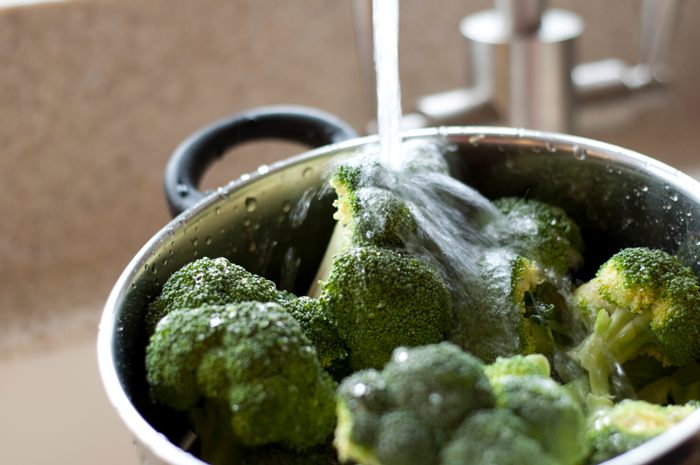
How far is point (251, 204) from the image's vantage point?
27.6 inches

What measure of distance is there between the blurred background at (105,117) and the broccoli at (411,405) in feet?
2.39

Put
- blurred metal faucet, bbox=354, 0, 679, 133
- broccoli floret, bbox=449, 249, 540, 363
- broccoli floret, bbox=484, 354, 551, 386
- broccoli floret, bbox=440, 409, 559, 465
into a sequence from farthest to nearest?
blurred metal faucet, bbox=354, 0, 679, 133, broccoli floret, bbox=449, 249, 540, 363, broccoli floret, bbox=484, 354, 551, 386, broccoli floret, bbox=440, 409, 559, 465

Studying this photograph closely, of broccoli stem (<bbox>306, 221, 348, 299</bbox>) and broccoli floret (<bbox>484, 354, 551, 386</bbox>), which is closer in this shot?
broccoli floret (<bbox>484, 354, 551, 386</bbox>)

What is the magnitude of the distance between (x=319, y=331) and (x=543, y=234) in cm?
27

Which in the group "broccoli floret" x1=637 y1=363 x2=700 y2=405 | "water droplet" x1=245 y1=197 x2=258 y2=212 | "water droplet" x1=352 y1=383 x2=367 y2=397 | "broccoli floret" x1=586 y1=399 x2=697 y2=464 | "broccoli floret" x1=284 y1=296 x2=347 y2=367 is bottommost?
"broccoli floret" x1=637 y1=363 x2=700 y2=405

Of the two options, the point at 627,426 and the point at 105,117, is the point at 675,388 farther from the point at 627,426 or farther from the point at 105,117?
the point at 105,117

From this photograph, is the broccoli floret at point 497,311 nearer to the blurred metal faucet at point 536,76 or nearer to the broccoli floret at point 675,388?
the broccoli floret at point 675,388

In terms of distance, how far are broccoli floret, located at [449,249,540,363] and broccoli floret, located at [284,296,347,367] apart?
114 millimetres

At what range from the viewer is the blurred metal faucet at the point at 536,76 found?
3.26 ft

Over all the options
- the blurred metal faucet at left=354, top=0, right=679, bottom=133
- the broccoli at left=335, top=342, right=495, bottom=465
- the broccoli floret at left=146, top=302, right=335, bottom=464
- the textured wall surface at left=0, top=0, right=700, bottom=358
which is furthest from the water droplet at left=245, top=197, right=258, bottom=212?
the textured wall surface at left=0, top=0, right=700, bottom=358

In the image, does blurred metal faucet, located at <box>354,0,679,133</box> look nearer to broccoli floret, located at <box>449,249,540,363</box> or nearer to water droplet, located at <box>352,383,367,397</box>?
broccoli floret, located at <box>449,249,540,363</box>

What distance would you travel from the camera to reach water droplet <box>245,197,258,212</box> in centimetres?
70

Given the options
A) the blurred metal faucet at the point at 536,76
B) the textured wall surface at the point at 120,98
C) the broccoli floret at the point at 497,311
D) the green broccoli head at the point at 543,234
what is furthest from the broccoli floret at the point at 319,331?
the textured wall surface at the point at 120,98

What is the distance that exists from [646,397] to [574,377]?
0.07 metres
